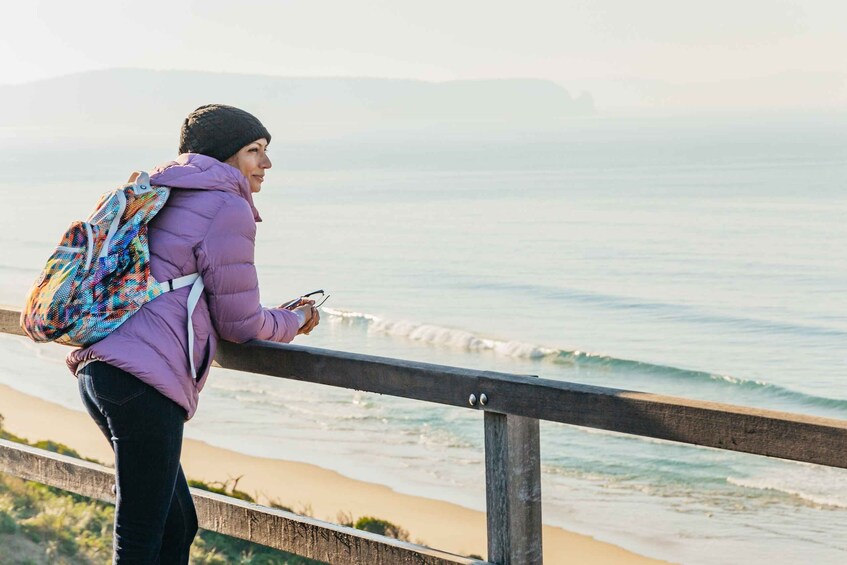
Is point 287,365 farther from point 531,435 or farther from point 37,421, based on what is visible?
point 37,421

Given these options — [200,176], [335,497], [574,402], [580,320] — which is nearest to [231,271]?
[200,176]

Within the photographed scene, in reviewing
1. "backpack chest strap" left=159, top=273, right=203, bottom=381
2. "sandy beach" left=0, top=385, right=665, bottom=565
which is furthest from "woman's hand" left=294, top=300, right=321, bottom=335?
"sandy beach" left=0, top=385, right=665, bottom=565

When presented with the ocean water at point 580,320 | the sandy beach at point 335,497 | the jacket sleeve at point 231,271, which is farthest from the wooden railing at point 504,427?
the ocean water at point 580,320

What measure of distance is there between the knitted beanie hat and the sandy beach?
17.5 ft

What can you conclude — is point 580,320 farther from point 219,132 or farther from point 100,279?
point 100,279

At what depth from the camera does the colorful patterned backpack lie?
8.14 ft

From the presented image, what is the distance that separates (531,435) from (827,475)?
9.04 metres

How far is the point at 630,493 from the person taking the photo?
10.0 metres

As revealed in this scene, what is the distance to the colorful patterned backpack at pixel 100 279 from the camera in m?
2.48

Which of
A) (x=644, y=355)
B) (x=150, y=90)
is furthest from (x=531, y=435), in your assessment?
(x=150, y=90)

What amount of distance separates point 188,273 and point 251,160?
0.35 m

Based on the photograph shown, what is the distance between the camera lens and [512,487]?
240 centimetres

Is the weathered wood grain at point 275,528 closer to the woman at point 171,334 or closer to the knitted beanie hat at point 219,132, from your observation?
the woman at point 171,334

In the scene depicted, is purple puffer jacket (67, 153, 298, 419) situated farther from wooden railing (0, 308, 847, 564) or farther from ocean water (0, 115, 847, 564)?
ocean water (0, 115, 847, 564)
